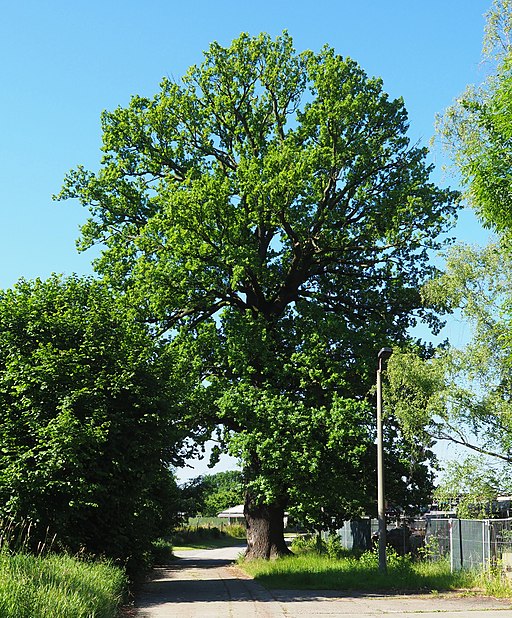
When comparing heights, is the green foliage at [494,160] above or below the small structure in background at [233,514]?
above

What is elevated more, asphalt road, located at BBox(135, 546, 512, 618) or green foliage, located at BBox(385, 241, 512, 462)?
green foliage, located at BBox(385, 241, 512, 462)

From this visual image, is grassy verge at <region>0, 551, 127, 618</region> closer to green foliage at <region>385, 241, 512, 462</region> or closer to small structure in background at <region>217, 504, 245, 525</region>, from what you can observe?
green foliage at <region>385, 241, 512, 462</region>

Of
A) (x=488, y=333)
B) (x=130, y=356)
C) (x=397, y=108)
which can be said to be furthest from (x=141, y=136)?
(x=488, y=333)

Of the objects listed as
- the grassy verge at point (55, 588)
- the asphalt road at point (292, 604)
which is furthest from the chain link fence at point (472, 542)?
the grassy verge at point (55, 588)

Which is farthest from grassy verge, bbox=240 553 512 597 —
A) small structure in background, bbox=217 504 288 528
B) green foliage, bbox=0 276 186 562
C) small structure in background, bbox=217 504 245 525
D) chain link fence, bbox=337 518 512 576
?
small structure in background, bbox=217 504 245 525

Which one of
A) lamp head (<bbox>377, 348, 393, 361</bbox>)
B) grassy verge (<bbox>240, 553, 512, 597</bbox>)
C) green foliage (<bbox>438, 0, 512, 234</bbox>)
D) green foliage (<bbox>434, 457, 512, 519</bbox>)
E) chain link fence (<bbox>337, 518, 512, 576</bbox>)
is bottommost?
grassy verge (<bbox>240, 553, 512, 597</bbox>)

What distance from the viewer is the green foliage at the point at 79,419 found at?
17.3 m

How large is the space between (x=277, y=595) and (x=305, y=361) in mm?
9000

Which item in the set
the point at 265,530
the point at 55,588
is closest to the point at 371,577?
the point at 265,530

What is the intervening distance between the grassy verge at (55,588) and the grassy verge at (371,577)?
27.3 ft

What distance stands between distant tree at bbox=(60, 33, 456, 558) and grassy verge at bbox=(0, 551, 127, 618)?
435 inches

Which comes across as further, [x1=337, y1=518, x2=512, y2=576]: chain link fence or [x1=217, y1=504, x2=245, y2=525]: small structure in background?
[x1=217, y1=504, x2=245, y2=525]: small structure in background

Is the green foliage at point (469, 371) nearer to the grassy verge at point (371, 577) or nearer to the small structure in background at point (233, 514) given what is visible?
the grassy verge at point (371, 577)

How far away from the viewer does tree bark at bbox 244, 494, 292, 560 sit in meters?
29.6
